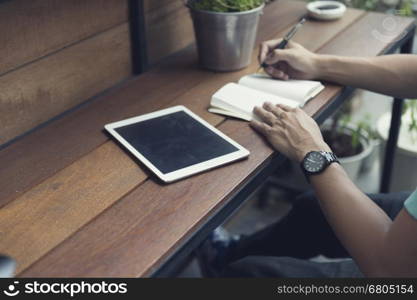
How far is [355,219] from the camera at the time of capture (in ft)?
3.61

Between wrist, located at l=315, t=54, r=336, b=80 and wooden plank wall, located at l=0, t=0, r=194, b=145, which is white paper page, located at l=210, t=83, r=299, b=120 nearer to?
wrist, located at l=315, t=54, r=336, b=80

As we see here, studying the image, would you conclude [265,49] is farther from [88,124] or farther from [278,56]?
[88,124]

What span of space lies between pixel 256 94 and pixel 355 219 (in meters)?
0.46

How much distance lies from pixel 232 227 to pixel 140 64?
36.6 inches

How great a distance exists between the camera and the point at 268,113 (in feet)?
4.34

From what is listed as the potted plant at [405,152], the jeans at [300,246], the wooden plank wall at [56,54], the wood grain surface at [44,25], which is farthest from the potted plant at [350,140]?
the wood grain surface at [44,25]

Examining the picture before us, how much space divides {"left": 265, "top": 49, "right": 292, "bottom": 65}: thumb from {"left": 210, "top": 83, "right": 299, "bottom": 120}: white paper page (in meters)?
0.14

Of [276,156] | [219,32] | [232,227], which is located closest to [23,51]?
[219,32]

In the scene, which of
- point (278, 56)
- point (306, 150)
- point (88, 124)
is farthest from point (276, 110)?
point (88, 124)

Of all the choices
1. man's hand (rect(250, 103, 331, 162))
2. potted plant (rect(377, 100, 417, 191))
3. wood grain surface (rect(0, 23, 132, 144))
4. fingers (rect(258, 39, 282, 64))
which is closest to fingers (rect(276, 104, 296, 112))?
man's hand (rect(250, 103, 331, 162))

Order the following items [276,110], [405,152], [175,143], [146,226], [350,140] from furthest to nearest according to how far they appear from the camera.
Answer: [350,140], [405,152], [276,110], [175,143], [146,226]

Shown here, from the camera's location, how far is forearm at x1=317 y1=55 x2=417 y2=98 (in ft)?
4.90

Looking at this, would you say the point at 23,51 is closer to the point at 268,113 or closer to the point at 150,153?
the point at 150,153

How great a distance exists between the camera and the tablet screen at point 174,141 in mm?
1167
